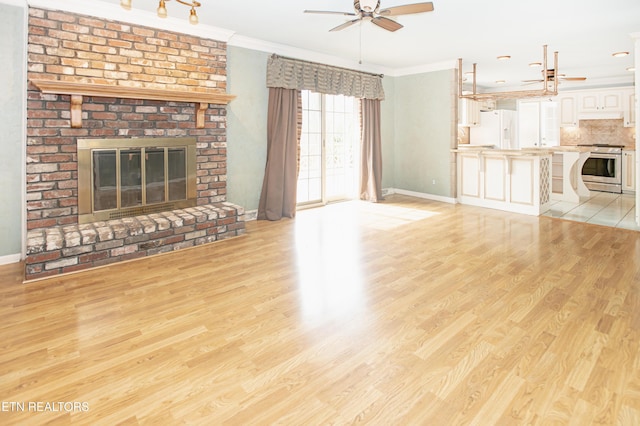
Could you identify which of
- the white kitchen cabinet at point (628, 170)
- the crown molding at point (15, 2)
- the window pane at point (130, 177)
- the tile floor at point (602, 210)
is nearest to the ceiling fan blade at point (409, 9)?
the window pane at point (130, 177)

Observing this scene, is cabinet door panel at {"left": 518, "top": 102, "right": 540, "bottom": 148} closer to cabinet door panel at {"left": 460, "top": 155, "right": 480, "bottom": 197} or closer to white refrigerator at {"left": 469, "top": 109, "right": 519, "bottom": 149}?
white refrigerator at {"left": 469, "top": 109, "right": 519, "bottom": 149}

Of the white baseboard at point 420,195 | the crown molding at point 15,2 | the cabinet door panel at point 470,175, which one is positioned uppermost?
the crown molding at point 15,2

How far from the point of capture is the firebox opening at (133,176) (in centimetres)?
416

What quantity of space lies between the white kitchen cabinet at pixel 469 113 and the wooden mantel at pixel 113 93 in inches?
233

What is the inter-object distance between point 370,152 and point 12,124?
5247 millimetres

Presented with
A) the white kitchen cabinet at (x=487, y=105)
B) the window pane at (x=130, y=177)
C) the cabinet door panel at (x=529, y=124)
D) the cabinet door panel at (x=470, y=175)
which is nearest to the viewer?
the window pane at (x=130, y=177)

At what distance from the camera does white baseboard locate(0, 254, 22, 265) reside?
3800mm

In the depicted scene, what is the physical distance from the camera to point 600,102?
28.3 ft

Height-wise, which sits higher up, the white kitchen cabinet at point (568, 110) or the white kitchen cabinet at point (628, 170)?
the white kitchen cabinet at point (568, 110)

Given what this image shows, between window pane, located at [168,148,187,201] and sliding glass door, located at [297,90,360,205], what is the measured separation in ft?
6.86

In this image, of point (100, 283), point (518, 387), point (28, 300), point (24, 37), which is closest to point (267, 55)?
point (24, 37)

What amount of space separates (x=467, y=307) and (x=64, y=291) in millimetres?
3107

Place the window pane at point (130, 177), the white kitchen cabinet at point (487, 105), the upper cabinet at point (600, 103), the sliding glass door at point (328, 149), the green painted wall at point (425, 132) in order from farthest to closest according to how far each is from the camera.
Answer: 1. the white kitchen cabinet at point (487, 105)
2. the upper cabinet at point (600, 103)
3. the green painted wall at point (425, 132)
4. the sliding glass door at point (328, 149)
5. the window pane at point (130, 177)

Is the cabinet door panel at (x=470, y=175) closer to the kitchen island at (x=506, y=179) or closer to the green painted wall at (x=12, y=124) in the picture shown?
the kitchen island at (x=506, y=179)
